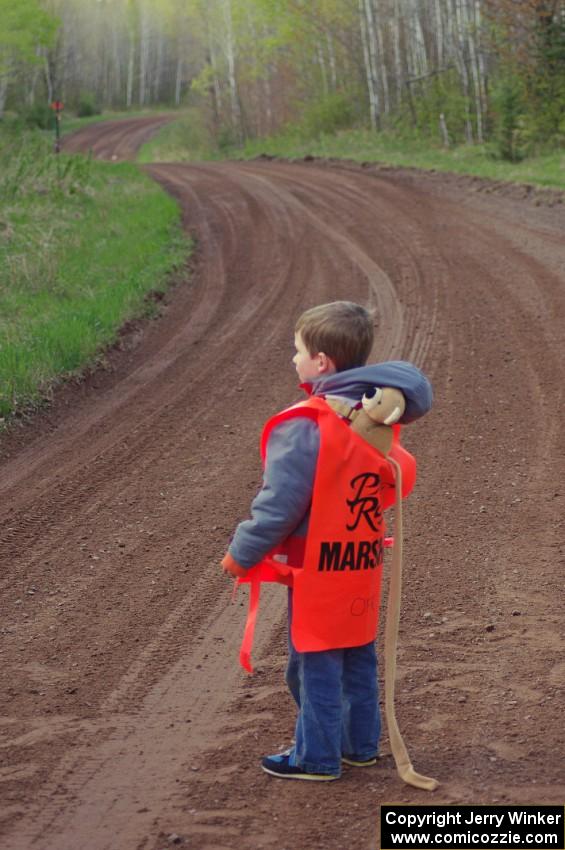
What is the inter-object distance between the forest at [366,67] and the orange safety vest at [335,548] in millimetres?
21382

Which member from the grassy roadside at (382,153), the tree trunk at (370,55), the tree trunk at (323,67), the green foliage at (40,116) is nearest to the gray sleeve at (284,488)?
the grassy roadside at (382,153)

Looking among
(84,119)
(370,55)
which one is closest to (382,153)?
(370,55)

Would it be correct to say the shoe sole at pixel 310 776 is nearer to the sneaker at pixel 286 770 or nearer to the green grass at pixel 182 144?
the sneaker at pixel 286 770

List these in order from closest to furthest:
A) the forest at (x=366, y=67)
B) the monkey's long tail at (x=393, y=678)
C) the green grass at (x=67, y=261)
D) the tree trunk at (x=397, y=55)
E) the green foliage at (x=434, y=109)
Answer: the monkey's long tail at (x=393, y=678) < the green grass at (x=67, y=261) < the forest at (x=366, y=67) < the green foliage at (x=434, y=109) < the tree trunk at (x=397, y=55)

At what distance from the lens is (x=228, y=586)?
5750 mm

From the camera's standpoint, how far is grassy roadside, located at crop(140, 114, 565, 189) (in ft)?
70.6

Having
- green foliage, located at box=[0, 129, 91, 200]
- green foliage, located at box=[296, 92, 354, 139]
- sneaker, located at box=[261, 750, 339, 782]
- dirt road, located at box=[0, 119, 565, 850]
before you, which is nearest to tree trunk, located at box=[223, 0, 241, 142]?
green foliage, located at box=[296, 92, 354, 139]

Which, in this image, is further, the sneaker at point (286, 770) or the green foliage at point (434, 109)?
the green foliage at point (434, 109)

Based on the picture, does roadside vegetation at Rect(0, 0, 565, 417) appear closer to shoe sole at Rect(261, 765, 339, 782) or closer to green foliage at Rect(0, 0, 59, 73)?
green foliage at Rect(0, 0, 59, 73)

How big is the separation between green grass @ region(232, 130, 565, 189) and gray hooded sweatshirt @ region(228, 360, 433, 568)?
54.7 ft

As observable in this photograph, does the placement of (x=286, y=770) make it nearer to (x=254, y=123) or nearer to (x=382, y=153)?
(x=382, y=153)

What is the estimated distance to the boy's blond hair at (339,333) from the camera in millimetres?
3619

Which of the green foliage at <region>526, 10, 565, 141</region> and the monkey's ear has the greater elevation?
the green foliage at <region>526, 10, 565, 141</region>

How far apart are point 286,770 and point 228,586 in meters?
2.00
